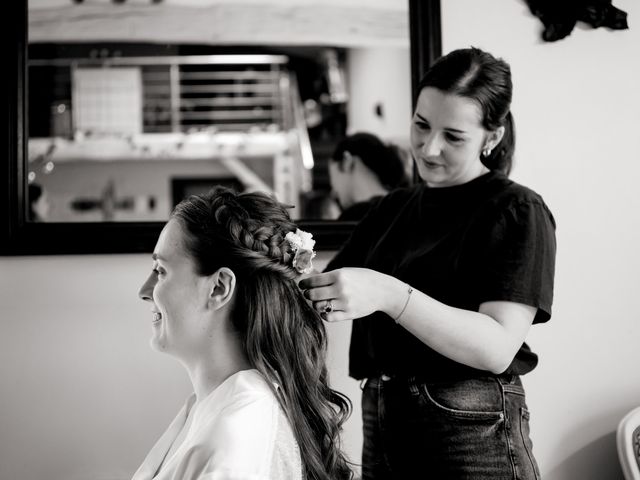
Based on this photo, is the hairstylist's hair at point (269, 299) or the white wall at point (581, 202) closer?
the hairstylist's hair at point (269, 299)

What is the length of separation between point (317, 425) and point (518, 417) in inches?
17.4

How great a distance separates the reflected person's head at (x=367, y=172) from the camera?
7.18 feet

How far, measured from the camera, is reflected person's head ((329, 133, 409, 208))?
2189mm

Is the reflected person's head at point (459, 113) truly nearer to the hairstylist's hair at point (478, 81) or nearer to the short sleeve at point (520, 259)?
the hairstylist's hair at point (478, 81)

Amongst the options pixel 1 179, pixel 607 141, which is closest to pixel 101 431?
pixel 1 179

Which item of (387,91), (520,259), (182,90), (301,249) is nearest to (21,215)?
(182,90)

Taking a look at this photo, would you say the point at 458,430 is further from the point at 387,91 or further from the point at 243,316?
the point at 387,91

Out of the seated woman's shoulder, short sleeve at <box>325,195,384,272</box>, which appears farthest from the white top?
short sleeve at <box>325,195,384,272</box>

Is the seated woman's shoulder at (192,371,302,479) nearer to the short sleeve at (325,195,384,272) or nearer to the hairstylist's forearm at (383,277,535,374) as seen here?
the hairstylist's forearm at (383,277,535,374)

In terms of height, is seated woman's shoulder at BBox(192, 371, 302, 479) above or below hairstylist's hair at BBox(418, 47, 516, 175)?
below

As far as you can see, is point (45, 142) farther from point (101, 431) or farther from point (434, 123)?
point (434, 123)

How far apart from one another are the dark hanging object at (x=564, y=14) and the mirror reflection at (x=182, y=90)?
0.43 metres

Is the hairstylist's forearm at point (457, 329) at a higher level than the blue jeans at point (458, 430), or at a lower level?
higher

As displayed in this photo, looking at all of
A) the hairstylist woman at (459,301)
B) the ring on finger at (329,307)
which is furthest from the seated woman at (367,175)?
the ring on finger at (329,307)
